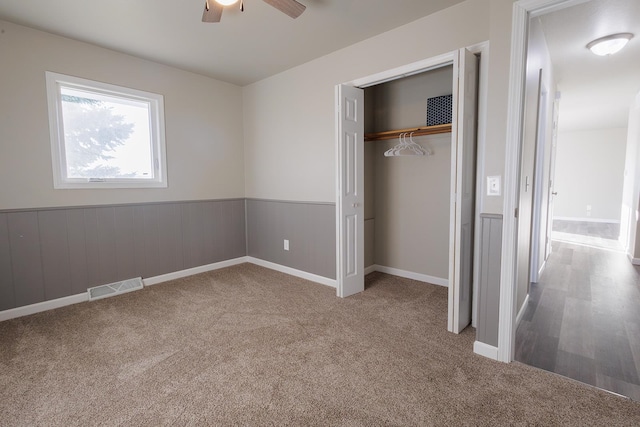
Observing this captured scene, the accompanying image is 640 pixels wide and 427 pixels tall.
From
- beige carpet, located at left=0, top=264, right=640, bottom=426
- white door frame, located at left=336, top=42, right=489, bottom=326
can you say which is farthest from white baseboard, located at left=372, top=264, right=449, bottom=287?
white door frame, located at left=336, top=42, right=489, bottom=326

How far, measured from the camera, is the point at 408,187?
12.3ft

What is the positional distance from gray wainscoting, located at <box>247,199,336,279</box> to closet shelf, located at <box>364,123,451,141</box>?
38.9 inches

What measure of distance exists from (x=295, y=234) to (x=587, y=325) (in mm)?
2949

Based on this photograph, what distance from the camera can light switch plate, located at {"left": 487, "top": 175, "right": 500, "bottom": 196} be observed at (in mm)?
2037

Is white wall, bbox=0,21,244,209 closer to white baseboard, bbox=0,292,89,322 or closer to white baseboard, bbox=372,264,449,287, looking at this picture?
white baseboard, bbox=0,292,89,322

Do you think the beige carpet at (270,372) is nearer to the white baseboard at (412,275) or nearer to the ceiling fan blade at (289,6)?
the white baseboard at (412,275)

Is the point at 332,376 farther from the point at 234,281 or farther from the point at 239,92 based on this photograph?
the point at 239,92

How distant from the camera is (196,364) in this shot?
6.79ft

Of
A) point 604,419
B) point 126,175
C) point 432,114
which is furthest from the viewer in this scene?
point 126,175

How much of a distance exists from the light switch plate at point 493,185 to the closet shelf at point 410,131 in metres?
1.22

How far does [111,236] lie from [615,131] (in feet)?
35.4

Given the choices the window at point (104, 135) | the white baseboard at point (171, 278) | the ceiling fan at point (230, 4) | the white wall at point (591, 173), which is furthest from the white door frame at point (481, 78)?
the white wall at point (591, 173)

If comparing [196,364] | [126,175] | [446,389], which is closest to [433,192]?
[446,389]

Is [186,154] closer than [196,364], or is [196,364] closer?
[196,364]
